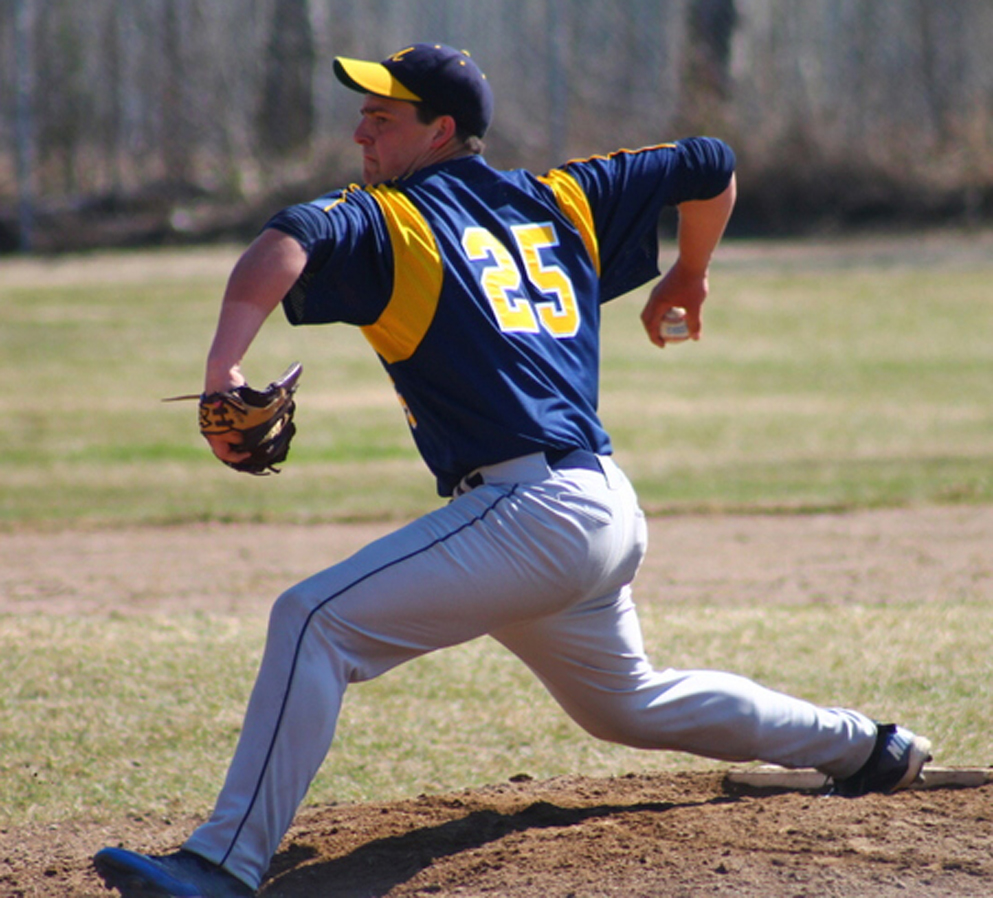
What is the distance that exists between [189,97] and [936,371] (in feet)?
34.5

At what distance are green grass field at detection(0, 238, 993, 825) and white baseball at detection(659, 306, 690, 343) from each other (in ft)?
4.12

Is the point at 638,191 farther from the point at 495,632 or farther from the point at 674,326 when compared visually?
the point at 495,632

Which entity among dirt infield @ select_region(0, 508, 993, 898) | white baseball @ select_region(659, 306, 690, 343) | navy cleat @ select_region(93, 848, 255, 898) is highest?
white baseball @ select_region(659, 306, 690, 343)

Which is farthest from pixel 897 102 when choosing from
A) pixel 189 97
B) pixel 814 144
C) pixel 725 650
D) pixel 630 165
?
pixel 630 165

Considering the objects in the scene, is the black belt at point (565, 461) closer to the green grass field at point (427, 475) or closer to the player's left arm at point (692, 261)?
the player's left arm at point (692, 261)

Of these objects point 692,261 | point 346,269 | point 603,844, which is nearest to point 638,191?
point 692,261

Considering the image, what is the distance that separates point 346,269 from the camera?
2.73 metres

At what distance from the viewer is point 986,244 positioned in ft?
53.1

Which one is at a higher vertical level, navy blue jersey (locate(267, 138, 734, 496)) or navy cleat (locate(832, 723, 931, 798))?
navy blue jersey (locate(267, 138, 734, 496))

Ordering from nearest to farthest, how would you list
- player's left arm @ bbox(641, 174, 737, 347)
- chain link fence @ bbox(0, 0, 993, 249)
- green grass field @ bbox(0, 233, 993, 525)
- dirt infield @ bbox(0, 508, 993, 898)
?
1. dirt infield @ bbox(0, 508, 993, 898)
2. player's left arm @ bbox(641, 174, 737, 347)
3. green grass field @ bbox(0, 233, 993, 525)
4. chain link fence @ bbox(0, 0, 993, 249)

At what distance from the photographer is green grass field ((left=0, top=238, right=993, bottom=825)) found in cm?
406

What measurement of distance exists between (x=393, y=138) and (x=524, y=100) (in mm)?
14635

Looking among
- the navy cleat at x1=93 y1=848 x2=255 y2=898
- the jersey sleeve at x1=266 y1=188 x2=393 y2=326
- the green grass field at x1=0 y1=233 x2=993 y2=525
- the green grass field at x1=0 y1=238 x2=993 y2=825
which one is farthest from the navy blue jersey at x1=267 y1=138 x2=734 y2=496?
the green grass field at x1=0 y1=233 x2=993 y2=525

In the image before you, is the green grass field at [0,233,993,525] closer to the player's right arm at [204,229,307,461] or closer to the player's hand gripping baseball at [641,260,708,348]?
the player's hand gripping baseball at [641,260,708,348]
